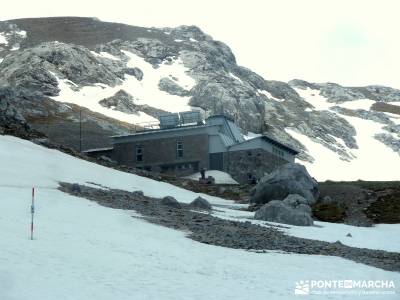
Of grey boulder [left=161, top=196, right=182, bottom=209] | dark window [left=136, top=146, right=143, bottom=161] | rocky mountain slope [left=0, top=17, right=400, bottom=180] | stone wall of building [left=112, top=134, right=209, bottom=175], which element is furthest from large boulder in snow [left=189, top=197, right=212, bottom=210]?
rocky mountain slope [left=0, top=17, right=400, bottom=180]

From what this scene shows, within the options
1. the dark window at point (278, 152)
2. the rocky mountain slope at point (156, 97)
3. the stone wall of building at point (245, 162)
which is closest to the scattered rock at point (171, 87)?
the rocky mountain slope at point (156, 97)

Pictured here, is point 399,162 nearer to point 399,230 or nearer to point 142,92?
point 142,92

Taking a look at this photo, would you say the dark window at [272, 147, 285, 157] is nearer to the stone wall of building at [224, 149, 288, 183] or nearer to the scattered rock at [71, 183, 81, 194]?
the stone wall of building at [224, 149, 288, 183]

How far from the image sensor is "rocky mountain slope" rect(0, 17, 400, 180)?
133 metres

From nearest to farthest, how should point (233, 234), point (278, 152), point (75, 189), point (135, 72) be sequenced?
point (233, 234)
point (75, 189)
point (278, 152)
point (135, 72)

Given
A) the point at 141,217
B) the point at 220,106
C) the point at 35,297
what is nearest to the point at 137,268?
the point at 35,297

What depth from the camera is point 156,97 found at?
158375mm

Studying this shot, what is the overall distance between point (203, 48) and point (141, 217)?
16361 cm

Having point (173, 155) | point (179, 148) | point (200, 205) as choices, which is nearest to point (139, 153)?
point (173, 155)

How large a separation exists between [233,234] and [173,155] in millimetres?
56238

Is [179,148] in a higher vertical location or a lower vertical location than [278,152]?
lower

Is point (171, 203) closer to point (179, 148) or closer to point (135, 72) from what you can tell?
point (179, 148)

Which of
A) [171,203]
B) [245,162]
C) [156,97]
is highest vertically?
[156,97]

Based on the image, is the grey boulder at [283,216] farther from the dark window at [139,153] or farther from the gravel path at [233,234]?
the dark window at [139,153]
